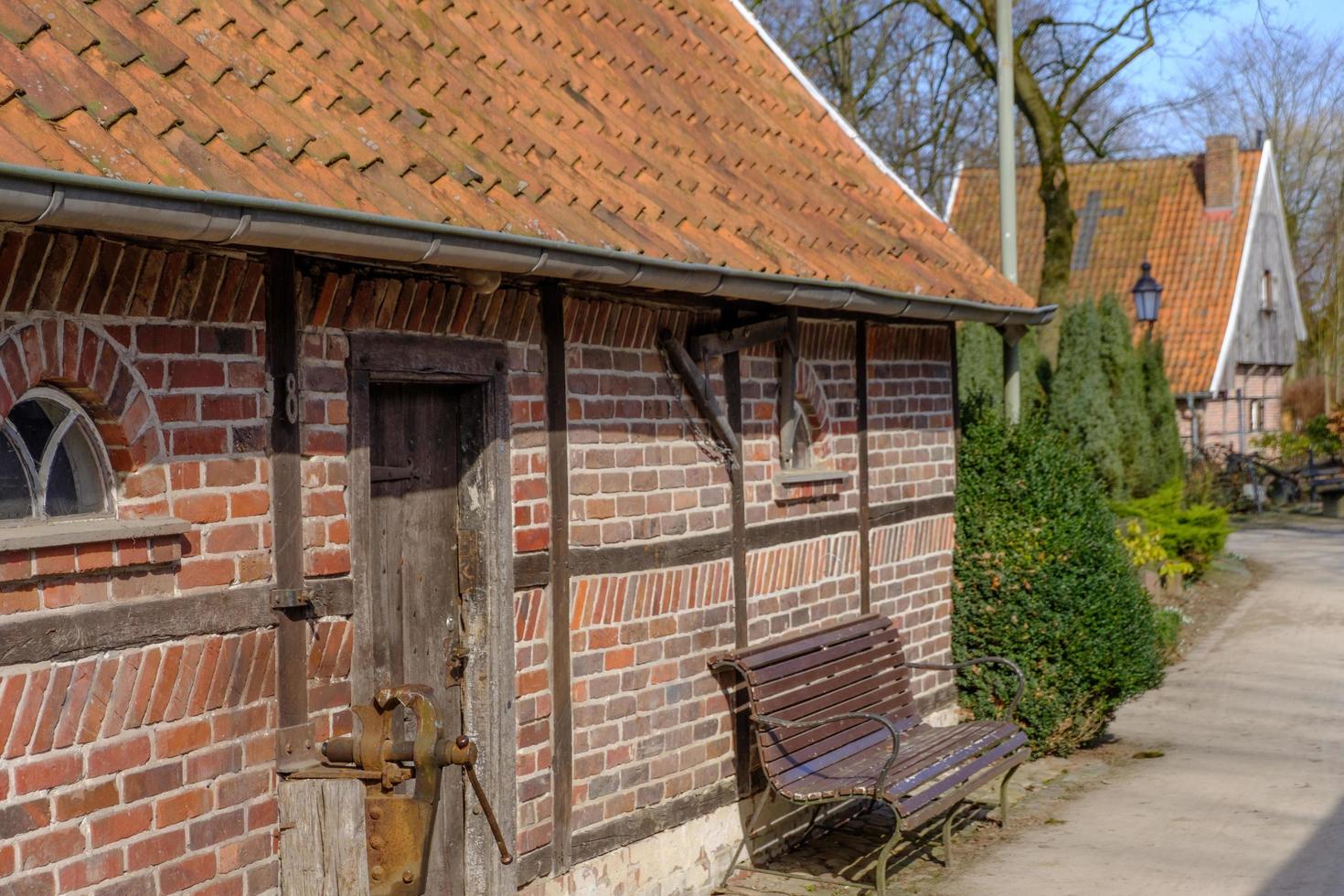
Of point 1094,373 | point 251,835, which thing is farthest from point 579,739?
point 1094,373

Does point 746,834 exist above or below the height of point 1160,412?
below

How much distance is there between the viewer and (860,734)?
7750mm

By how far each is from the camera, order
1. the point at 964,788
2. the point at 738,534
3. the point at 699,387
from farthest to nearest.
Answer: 1. the point at 964,788
2. the point at 738,534
3. the point at 699,387

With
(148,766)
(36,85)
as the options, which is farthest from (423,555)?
(36,85)

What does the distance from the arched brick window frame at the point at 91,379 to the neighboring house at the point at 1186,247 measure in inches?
968

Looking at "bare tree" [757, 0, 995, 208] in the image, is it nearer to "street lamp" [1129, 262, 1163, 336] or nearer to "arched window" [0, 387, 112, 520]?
"street lamp" [1129, 262, 1163, 336]

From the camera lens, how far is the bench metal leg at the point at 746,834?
7121mm

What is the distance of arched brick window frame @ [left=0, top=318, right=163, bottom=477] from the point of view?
12.5 feet

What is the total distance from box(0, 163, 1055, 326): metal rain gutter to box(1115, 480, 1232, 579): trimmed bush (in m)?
11.1

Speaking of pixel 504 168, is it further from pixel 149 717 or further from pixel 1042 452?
pixel 1042 452

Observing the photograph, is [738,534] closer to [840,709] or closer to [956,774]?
[840,709]

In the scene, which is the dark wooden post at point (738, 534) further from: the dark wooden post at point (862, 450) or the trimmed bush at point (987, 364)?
the trimmed bush at point (987, 364)

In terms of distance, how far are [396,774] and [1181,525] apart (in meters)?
13.4

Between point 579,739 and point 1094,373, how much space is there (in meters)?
13.1
